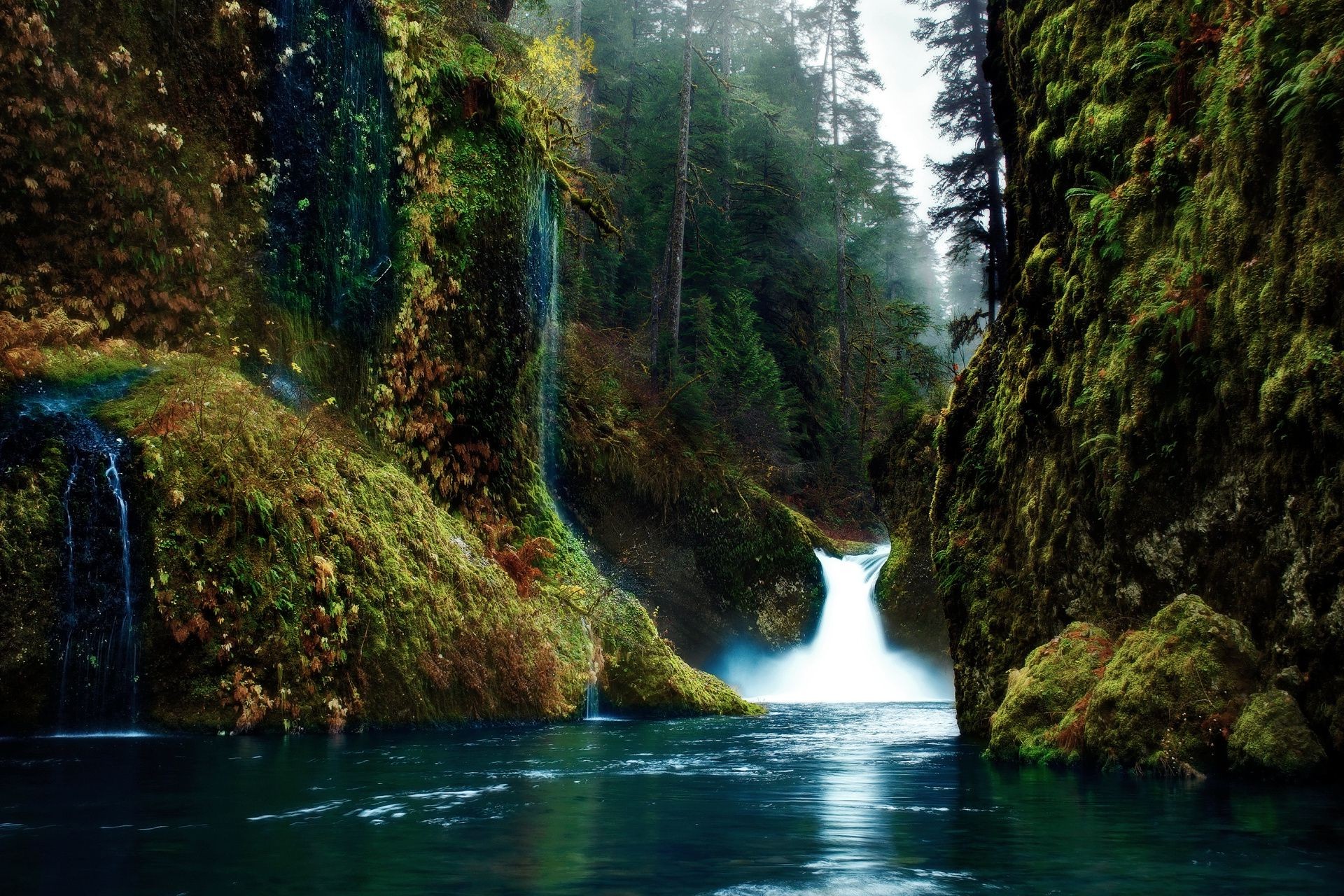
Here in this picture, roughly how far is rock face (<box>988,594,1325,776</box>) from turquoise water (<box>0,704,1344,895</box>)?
283 mm

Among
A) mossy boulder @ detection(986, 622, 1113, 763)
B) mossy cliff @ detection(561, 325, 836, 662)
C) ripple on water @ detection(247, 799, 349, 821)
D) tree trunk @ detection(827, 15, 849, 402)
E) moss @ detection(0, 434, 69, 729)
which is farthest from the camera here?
tree trunk @ detection(827, 15, 849, 402)

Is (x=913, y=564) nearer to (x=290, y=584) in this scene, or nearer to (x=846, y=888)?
(x=290, y=584)

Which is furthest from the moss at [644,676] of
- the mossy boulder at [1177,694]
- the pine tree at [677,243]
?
the pine tree at [677,243]

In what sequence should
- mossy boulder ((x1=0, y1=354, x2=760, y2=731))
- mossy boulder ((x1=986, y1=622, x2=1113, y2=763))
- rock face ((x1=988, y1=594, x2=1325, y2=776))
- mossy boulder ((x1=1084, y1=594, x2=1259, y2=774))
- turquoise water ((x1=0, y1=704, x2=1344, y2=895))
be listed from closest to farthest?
turquoise water ((x1=0, y1=704, x2=1344, y2=895)) < rock face ((x1=988, y1=594, x2=1325, y2=776)) < mossy boulder ((x1=1084, y1=594, x2=1259, y2=774)) < mossy boulder ((x1=986, y1=622, x2=1113, y2=763)) < mossy boulder ((x1=0, y1=354, x2=760, y2=731))

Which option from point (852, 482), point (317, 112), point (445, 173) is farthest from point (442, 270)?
point (852, 482)

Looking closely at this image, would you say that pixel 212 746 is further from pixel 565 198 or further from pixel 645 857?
pixel 565 198

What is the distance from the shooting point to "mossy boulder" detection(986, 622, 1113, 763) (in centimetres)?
736

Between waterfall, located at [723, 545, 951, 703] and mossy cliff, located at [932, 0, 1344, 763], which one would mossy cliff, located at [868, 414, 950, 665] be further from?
mossy cliff, located at [932, 0, 1344, 763]

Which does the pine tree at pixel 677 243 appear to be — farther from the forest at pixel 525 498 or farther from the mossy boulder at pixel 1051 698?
the mossy boulder at pixel 1051 698

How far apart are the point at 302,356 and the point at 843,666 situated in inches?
572

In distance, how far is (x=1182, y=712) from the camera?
6422 millimetres

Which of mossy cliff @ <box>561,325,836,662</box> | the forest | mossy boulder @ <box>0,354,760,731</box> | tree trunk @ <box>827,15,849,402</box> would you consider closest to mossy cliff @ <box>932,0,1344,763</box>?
the forest

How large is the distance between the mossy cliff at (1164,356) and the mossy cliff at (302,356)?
5647mm

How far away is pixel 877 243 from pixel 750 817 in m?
41.1
